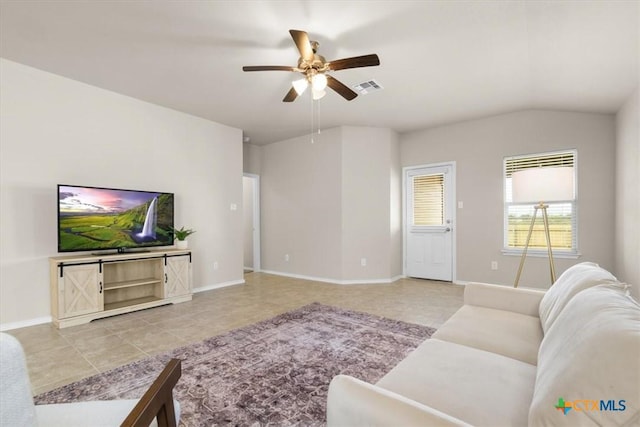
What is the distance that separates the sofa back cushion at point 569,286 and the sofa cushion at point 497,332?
11cm

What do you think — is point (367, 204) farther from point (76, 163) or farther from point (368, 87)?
point (76, 163)

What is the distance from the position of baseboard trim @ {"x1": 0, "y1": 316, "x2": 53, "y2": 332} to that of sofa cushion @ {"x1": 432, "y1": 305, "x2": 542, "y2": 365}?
3.97 meters

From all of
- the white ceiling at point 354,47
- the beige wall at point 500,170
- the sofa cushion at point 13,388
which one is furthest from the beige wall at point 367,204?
the sofa cushion at point 13,388

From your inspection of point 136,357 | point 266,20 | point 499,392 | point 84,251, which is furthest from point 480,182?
point 84,251

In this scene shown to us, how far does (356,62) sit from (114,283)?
3681 millimetres

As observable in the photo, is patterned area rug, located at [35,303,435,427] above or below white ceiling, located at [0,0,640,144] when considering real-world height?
below

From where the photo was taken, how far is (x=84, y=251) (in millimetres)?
3402

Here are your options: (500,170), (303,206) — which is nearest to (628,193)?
(500,170)

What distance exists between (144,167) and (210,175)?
→ 996 mm

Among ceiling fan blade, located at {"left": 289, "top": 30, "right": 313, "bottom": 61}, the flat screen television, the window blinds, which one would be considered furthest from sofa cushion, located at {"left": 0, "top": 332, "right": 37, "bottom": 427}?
the window blinds

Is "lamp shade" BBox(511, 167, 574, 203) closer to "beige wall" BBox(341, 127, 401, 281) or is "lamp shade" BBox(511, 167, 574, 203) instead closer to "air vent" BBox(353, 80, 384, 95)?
"air vent" BBox(353, 80, 384, 95)

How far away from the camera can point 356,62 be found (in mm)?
2387

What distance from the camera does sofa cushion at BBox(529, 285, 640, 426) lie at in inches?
27.0

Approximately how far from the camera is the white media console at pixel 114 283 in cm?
309
